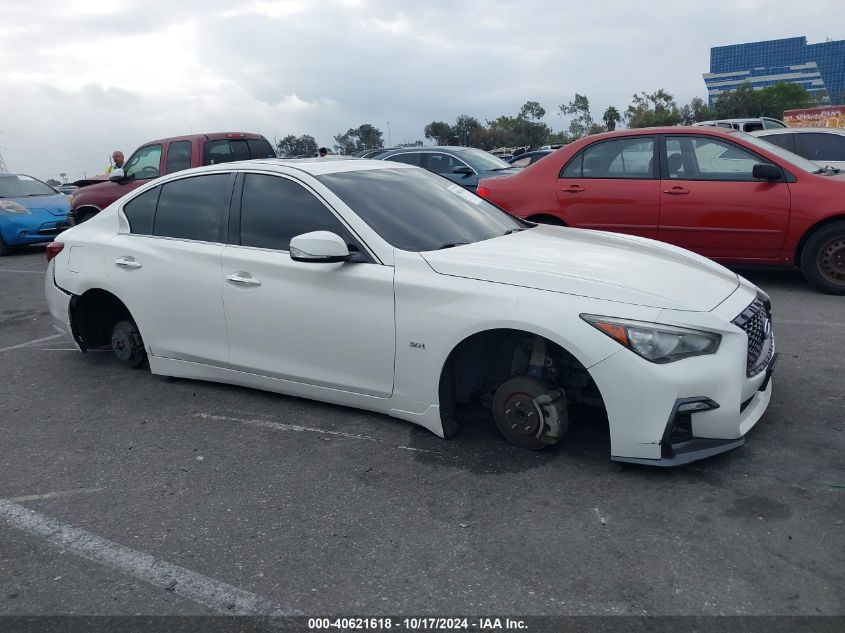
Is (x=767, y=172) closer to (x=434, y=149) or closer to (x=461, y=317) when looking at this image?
(x=461, y=317)

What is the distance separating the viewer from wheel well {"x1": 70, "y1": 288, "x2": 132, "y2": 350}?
5.46 metres

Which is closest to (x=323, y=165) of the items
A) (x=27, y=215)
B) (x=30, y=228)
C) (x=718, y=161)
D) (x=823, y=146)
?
(x=718, y=161)

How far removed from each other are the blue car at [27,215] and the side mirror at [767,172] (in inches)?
454

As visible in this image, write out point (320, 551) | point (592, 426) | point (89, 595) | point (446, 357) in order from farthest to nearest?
point (592, 426) < point (446, 357) < point (320, 551) < point (89, 595)

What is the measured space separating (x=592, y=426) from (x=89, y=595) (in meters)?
2.60

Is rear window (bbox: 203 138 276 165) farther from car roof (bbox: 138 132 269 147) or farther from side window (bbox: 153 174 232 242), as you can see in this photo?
side window (bbox: 153 174 232 242)

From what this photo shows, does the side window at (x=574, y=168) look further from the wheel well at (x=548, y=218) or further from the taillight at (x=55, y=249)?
the taillight at (x=55, y=249)

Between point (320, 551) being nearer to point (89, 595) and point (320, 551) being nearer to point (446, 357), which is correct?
point (89, 595)

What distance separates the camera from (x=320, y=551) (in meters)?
3.04

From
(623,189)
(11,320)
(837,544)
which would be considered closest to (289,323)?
(837,544)

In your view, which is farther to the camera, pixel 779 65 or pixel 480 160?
pixel 779 65

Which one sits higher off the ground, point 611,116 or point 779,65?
point 779,65

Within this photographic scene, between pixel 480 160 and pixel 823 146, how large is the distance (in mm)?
5317

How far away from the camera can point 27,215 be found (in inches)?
519
